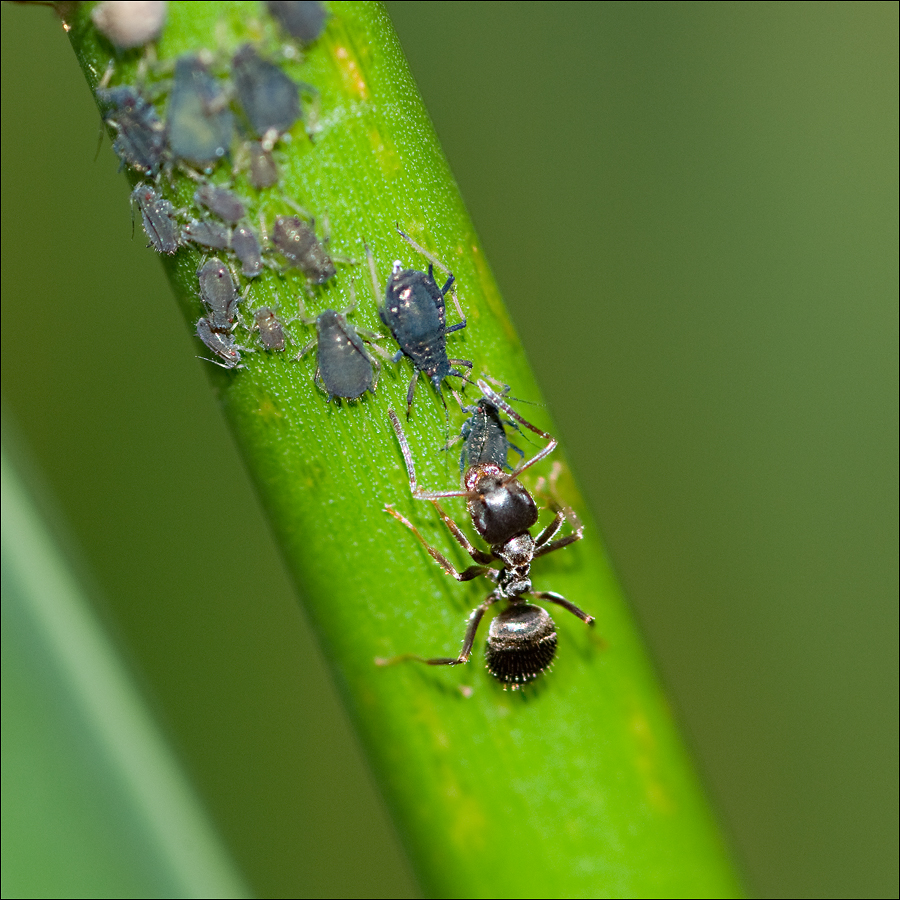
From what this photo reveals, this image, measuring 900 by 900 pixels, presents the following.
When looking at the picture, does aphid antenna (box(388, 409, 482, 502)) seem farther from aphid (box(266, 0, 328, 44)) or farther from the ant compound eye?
aphid (box(266, 0, 328, 44))

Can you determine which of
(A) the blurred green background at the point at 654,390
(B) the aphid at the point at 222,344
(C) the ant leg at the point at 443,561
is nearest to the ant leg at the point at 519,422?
(C) the ant leg at the point at 443,561

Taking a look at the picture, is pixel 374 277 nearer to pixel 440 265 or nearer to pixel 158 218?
pixel 440 265

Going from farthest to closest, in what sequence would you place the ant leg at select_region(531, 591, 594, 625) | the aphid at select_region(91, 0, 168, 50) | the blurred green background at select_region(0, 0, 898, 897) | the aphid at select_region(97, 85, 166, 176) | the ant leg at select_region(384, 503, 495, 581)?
the blurred green background at select_region(0, 0, 898, 897) → the ant leg at select_region(531, 591, 594, 625) → the ant leg at select_region(384, 503, 495, 581) → the aphid at select_region(97, 85, 166, 176) → the aphid at select_region(91, 0, 168, 50)

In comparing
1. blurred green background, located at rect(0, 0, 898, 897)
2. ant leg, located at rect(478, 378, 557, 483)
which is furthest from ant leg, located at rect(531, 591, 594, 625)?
blurred green background, located at rect(0, 0, 898, 897)

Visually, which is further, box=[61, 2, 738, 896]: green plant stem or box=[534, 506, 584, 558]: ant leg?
box=[534, 506, 584, 558]: ant leg

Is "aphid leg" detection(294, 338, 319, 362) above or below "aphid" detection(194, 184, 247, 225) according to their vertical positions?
below

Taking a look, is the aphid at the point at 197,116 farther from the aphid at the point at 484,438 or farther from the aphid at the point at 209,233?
the aphid at the point at 484,438
